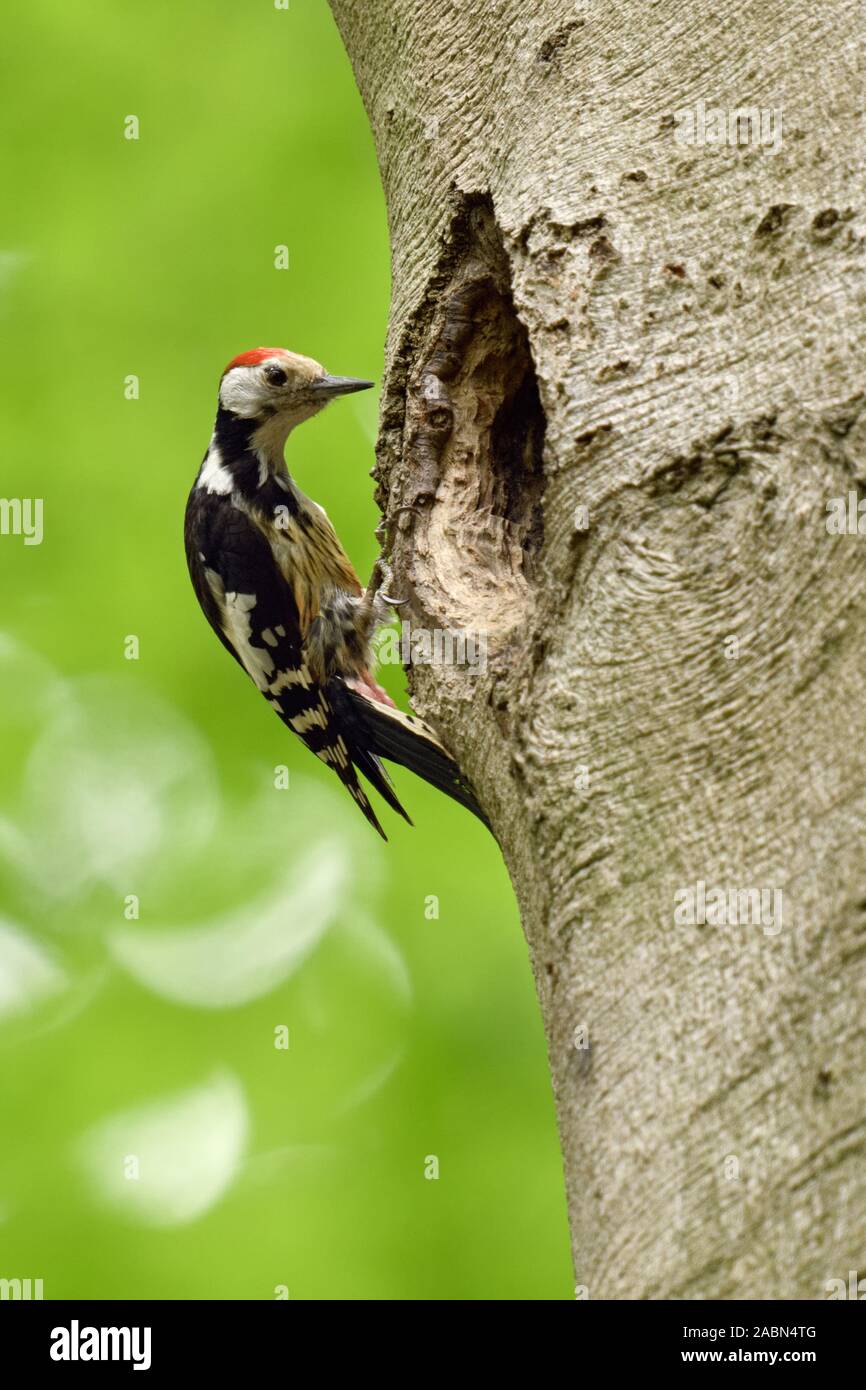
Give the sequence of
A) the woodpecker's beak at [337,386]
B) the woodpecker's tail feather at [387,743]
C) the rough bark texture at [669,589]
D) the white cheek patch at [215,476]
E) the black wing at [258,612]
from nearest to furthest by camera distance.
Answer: the rough bark texture at [669,589] < the woodpecker's tail feather at [387,743] < the woodpecker's beak at [337,386] < the black wing at [258,612] < the white cheek patch at [215,476]

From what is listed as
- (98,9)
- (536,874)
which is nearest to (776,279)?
(536,874)

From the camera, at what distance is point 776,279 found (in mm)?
1702

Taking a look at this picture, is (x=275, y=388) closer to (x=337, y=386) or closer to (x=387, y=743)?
(x=337, y=386)

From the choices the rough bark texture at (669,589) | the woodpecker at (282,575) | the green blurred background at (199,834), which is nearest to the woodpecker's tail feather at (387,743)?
the woodpecker at (282,575)

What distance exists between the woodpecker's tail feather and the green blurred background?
1.48 feet

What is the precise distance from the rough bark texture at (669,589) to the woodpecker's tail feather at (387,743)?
4.02ft

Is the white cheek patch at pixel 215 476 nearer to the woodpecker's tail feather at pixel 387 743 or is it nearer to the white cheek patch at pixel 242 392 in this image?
the white cheek patch at pixel 242 392

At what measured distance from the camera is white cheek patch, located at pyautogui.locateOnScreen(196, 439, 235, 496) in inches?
157

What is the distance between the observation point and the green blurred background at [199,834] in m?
3.77

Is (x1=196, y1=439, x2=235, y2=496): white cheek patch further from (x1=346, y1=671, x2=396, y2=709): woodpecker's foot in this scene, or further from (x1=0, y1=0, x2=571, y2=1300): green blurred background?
(x1=346, y1=671, x2=396, y2=709): woodpecker's foot

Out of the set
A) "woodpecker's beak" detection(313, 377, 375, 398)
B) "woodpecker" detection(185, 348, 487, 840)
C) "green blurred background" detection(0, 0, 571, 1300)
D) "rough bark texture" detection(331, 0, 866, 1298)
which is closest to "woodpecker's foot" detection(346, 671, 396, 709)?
"woodpecker" detection(185, 348, 487, 840)

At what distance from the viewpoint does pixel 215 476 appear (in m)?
4.03

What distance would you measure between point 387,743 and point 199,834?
839mm

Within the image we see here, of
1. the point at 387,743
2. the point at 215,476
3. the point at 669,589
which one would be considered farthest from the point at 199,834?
the point at 669,589
